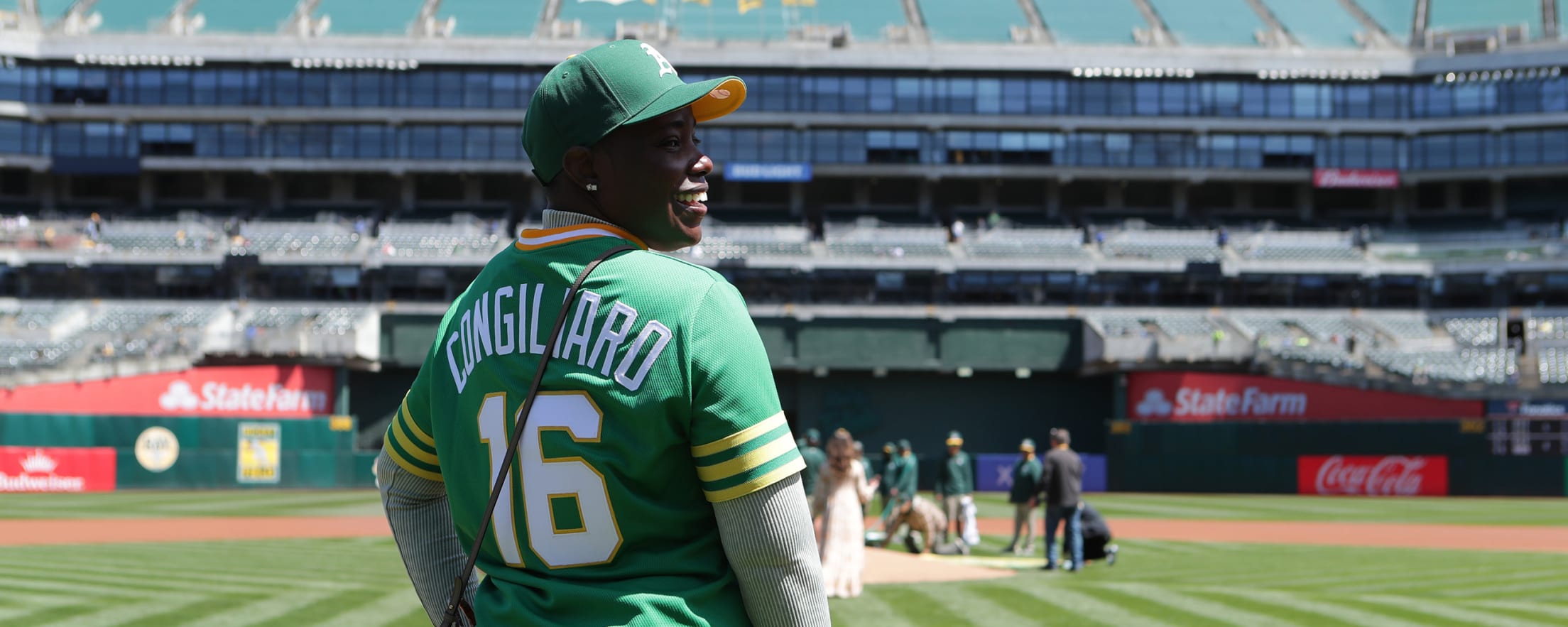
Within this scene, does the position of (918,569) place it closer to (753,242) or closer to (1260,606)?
(1260,606)

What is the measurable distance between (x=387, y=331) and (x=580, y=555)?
160 feet

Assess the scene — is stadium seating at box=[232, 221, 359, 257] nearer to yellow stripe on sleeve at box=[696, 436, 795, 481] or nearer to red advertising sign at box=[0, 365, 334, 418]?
red advertising sign at box=[0, 365, 334, 418]

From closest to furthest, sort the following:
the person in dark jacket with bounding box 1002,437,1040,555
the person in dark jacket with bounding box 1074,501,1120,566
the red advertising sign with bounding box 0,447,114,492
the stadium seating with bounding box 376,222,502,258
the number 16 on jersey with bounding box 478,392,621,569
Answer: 1. the number 16 on jersey with bounding box 478,392,621,569
2. the person in dark jacket with bounding box 1074,501,1120,566
3. the person in dark jacket with bounding box 1002,437,1040,555
4. the red advertising sign with bounding box 0,447,114,492
5. the stadium seating with bounding box 376,222,502,258

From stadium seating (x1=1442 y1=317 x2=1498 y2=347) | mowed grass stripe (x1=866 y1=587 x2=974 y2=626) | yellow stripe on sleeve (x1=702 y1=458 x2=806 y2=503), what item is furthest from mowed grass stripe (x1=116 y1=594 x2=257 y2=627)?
stadium seating (x1=1442 y1=317 x2=1498 y2=347)

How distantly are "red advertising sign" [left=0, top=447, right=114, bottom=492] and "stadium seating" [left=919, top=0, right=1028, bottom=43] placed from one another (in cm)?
3856

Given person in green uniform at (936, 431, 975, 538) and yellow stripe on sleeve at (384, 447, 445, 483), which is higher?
yellow stripe on sleeve at (384, 447, 445, 483)

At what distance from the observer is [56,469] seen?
36.7 m

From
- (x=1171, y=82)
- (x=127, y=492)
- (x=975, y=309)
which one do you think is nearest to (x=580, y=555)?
(x=127, y=492)

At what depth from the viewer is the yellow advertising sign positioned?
38719mm

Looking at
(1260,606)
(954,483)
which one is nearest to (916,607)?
(1260,606)

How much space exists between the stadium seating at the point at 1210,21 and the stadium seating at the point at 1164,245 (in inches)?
391

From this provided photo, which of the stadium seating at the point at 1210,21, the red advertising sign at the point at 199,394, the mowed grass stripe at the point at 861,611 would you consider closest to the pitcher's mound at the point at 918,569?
the mowed grass stripe at the point at 861,611

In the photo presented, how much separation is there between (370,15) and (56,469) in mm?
30755

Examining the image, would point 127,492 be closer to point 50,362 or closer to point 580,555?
point 50,362
